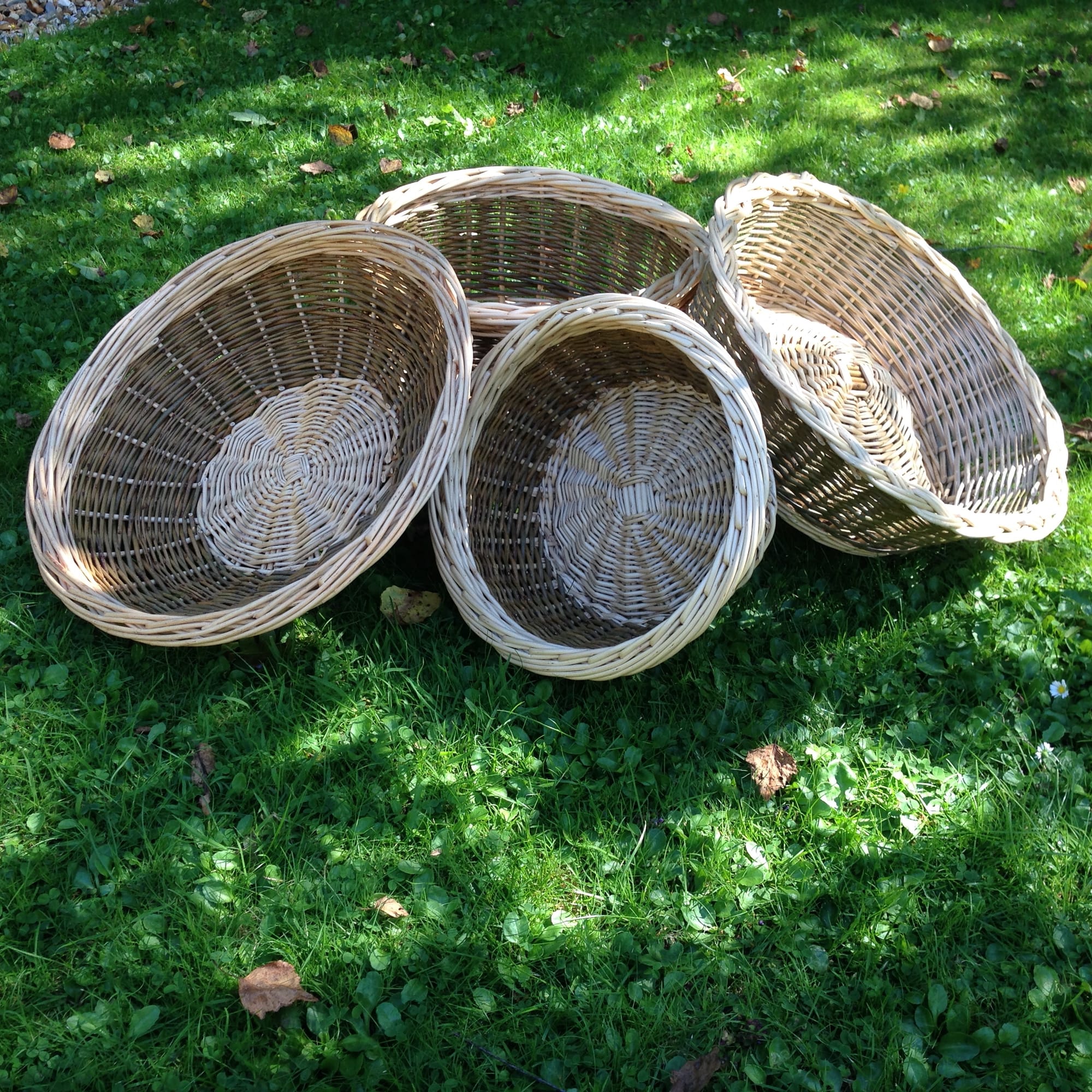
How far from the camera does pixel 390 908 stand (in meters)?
1.96

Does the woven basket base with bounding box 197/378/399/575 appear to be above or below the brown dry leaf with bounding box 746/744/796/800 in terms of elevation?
above

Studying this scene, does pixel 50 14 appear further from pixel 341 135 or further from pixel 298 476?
pixel 298 476

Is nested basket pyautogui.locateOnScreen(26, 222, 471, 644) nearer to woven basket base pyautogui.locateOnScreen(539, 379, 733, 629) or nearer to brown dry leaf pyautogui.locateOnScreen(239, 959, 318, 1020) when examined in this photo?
woven basket base pyautogui.locateOnScreen(539, 379, 733, 629)

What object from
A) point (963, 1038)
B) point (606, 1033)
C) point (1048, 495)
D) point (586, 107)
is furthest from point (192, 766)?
point (586, 107)

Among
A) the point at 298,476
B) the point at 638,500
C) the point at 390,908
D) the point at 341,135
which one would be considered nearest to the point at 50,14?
the point at 341,135

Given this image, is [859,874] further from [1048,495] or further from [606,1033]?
[1048,495]

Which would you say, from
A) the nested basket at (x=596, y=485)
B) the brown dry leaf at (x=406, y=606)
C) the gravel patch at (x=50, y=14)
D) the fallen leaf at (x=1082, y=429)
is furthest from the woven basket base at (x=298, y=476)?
the gravel patch at (x=50, y=14)

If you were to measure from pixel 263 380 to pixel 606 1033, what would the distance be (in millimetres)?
2153

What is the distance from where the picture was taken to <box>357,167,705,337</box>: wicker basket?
9.34 ft

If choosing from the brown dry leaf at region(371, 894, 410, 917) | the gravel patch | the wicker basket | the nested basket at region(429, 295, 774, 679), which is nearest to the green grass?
the brown dry leaf at region(371, 894, 410, 917)

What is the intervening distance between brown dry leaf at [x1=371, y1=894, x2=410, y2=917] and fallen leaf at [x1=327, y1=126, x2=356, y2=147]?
3.44 m

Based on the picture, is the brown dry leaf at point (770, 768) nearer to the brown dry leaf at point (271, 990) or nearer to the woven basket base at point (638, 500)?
the woven basket base at point (638, 500)

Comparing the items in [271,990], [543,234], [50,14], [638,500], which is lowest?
[271,990]

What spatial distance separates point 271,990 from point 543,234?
2.45m
